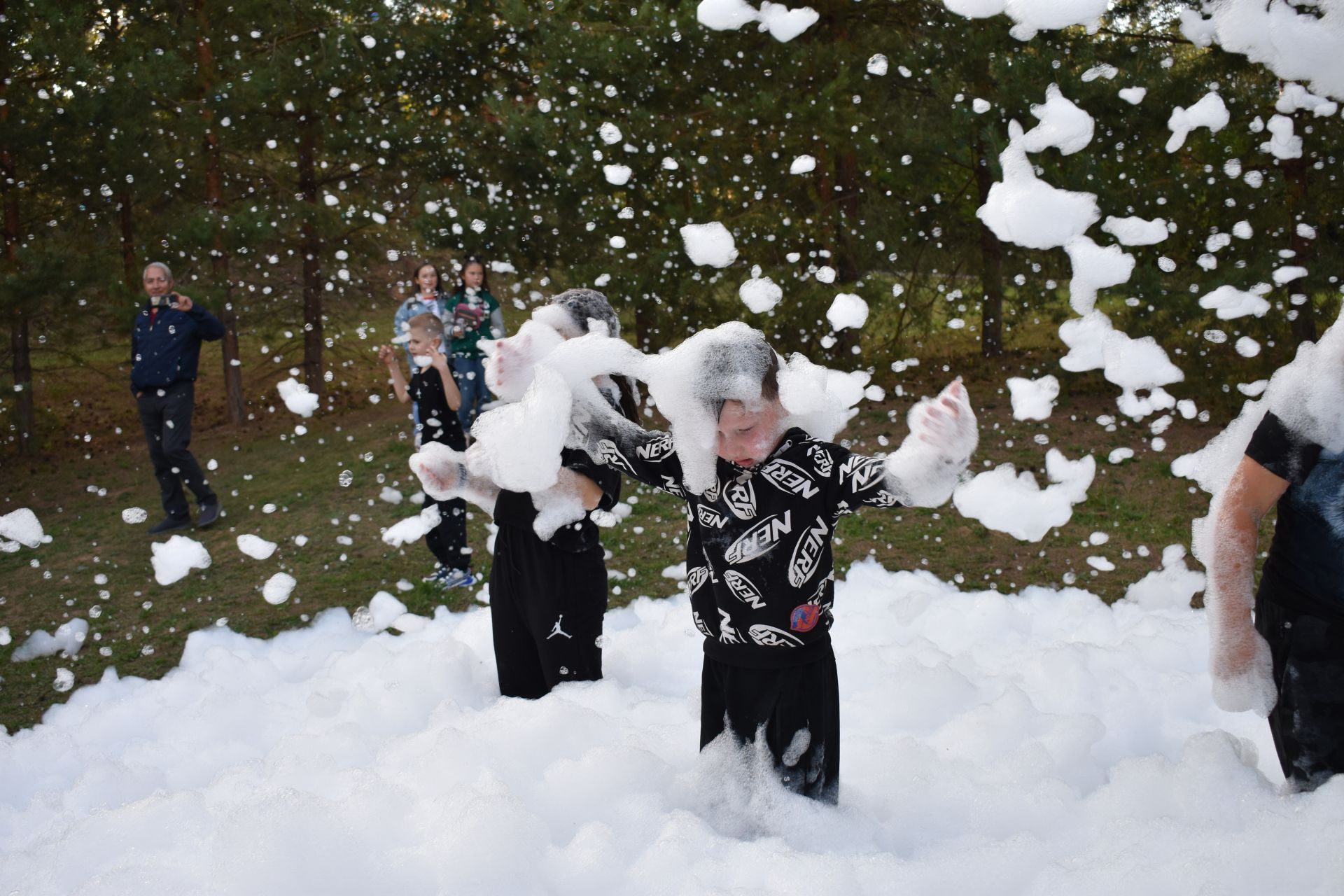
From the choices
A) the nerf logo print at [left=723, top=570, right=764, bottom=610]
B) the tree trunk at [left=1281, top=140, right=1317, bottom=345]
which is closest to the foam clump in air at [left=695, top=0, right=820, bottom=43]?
the tree trunk at [left=1281, top=140, right=1317, bottom=345]

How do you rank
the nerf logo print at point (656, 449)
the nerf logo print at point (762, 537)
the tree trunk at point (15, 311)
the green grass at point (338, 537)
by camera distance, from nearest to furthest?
the nerf logo print at point (762, 537) → the nerf logo print at point (656, 449) → the green grass at point (338, 537) → the tree trunk at point (15, 311)

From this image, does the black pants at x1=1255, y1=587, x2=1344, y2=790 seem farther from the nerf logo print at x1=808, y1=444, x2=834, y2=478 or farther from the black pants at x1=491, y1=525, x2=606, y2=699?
the black pants at x1=491, y1=525, x2=606, y2=699

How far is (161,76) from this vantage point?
9859mm

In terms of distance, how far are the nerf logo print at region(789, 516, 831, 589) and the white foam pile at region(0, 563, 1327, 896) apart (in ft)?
1.74

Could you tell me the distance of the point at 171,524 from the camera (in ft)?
24.6

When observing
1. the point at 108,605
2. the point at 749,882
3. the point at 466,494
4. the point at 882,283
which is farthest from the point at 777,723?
the point at 882,283

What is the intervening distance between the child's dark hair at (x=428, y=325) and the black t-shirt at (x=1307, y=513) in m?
4.12

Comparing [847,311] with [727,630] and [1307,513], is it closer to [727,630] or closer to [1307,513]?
[727,630]

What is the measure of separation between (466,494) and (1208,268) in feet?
22.0

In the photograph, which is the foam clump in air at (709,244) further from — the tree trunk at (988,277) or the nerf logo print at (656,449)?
the nerf logo print at (656,449)

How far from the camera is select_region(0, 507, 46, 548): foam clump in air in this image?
24.5 ft

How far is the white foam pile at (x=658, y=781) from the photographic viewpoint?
2443 mm

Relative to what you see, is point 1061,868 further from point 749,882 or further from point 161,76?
point 161,76

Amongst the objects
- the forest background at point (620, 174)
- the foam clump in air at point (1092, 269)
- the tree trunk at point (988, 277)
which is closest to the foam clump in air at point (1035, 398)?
the forest background at point (620, 174)
